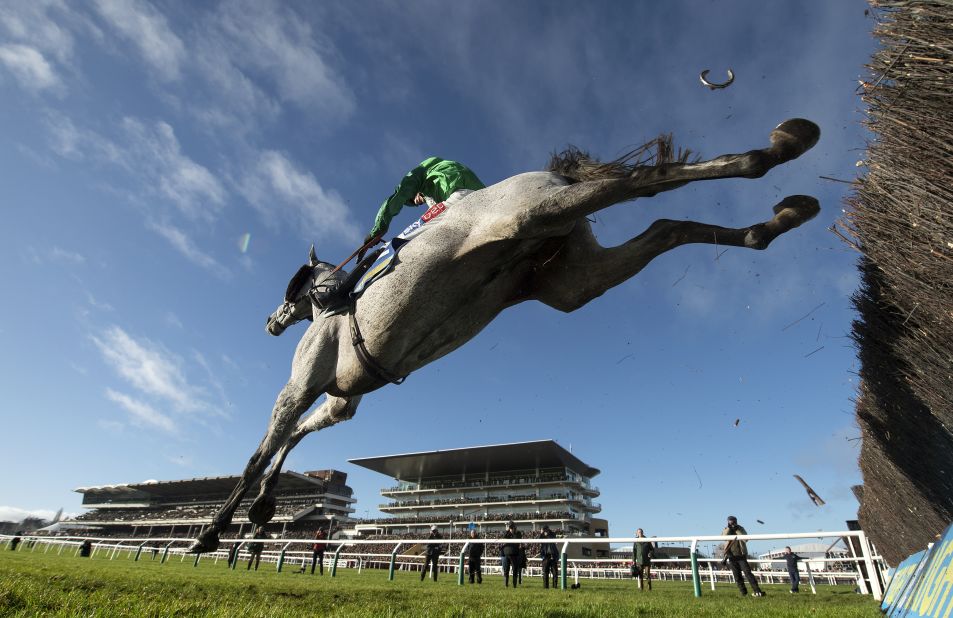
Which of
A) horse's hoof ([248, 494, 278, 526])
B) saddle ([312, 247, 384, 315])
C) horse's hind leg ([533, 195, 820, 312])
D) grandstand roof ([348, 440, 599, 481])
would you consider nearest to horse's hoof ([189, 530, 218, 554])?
horse's hoof ([248, 494, 278, 526])

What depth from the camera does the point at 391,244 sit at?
14.8ft

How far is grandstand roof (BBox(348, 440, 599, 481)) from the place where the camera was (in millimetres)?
60406

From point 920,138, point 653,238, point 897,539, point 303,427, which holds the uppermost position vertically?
point 653,238

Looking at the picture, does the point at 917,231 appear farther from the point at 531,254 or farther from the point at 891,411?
the point at 891,411

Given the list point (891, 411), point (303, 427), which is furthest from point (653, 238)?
point (303, 427)

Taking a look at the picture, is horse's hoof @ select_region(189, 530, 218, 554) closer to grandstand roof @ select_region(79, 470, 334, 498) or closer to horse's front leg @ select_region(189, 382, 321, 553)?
horse's front leg @ select_region(189, 382, 321, 553)

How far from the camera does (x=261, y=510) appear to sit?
4.97 metres

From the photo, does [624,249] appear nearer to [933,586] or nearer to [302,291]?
[933,586]

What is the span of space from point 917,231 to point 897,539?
9.23 m

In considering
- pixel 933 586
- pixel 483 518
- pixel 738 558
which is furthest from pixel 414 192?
pixel 483 518

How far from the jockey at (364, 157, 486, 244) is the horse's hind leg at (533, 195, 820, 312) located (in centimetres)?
125

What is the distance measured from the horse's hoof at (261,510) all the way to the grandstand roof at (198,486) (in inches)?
2441

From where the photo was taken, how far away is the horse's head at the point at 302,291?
18.2 feet

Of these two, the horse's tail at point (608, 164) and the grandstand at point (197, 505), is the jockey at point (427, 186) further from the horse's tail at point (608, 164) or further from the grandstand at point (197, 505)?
the grandstand at point (197, 505)
